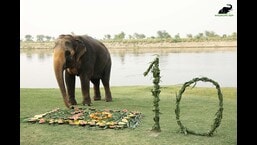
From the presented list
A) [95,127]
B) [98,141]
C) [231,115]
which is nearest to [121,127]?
[95,127]

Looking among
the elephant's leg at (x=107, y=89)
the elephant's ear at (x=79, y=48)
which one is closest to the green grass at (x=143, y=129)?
the elephant's leg at (x=107, y=89)

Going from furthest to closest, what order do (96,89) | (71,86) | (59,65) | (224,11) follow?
(96,89)
(71,86)
(59,65)
(224,11)

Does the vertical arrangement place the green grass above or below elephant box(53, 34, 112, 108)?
below

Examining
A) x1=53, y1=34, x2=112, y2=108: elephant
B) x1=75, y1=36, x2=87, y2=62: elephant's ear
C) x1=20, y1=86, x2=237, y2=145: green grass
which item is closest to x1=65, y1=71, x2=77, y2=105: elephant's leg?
x1=53, y1=34, x2=112, y2=108: elephant

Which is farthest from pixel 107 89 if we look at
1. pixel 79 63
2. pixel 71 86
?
pixel 79 63

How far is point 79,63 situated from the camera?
27.0ft

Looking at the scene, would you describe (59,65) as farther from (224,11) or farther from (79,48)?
(224,11)

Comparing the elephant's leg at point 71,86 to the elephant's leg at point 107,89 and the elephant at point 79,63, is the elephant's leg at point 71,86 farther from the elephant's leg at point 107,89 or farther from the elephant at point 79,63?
the elephant's leg at point 107,89

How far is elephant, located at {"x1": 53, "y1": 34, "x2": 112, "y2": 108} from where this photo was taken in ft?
24.7

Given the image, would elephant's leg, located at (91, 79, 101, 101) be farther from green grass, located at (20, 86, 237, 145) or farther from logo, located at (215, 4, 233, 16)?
logo, located at (215, 4, 233, 16)

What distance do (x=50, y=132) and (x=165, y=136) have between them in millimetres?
1769

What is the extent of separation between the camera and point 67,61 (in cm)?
793
